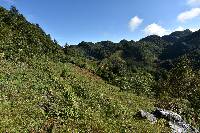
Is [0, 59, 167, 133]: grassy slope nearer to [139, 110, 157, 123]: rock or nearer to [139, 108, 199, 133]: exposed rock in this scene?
[139, 110, 157, 123]: rock

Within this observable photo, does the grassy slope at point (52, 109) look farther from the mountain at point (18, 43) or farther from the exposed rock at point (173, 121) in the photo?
the mountain at point (18, 43)

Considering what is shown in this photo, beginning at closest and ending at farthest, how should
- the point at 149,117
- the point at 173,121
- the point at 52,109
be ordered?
the point at 52,109 < the point at 173,121 < the point at 149,117

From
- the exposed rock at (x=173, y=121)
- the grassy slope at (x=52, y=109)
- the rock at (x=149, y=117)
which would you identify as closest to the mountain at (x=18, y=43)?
the grassy slope at (x=52, y=109)

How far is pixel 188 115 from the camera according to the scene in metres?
49.5

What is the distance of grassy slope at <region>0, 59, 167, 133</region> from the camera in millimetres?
26625

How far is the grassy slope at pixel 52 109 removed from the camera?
26.6m

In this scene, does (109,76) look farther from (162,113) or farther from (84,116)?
(84,116)

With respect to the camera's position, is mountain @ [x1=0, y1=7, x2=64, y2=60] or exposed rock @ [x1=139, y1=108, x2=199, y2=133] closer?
exposed rock @ [x1=139, y1=108, x2=199, y2=133]

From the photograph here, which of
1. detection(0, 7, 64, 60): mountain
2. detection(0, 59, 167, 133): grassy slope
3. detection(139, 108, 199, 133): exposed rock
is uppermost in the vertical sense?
detection(0, 7, 64, 60): mountain

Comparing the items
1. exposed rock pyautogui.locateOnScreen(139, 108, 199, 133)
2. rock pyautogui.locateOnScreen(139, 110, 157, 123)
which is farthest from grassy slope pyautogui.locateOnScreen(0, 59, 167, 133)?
exposed rock pyautogui.locateOnScreen(139, 108, 199, 133)

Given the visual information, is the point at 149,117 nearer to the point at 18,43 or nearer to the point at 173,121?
the point at 173,121

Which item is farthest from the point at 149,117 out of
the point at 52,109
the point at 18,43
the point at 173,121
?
the point at 18,43

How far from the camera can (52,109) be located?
30625 millimetres

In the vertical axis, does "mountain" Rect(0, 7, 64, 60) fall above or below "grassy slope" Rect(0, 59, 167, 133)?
above
